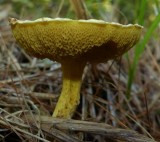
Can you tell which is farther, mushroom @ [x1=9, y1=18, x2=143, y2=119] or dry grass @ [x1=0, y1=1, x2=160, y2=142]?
dry grass @ [x1=0, y1=1, x2=160, y2=142]

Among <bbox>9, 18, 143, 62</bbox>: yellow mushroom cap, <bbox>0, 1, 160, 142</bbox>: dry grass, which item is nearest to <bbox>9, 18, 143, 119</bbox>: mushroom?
Result: <bbox>9, 18, 143, 62</bbox>: yellow mushroom cap

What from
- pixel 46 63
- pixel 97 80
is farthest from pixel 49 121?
pixel 46 63

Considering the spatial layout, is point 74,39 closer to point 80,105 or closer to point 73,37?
point 73,37

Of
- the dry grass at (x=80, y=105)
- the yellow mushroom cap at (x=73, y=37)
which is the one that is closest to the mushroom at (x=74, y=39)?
the yellow mushroom cap at (x=73, y=37)

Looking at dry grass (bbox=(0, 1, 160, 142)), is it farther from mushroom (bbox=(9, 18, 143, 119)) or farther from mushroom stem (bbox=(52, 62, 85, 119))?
mushroom (bbox=(9, 18, 143, 119))

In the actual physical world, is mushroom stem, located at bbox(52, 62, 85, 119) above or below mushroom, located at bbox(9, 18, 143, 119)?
below

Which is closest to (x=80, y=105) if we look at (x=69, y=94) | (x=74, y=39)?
(x=69, y=94)

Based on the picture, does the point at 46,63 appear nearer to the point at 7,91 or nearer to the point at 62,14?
the point at 7,91
